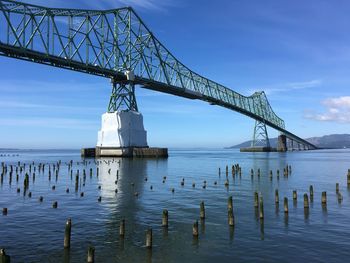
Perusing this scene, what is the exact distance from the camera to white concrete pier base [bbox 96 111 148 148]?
328ft

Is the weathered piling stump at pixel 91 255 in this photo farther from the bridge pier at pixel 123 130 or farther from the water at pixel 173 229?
the bridge pier at pixel 123 130

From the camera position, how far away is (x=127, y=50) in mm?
108938

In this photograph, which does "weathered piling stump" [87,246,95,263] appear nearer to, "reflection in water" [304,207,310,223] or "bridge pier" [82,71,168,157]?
"reflection in water" [304,207,310,223]

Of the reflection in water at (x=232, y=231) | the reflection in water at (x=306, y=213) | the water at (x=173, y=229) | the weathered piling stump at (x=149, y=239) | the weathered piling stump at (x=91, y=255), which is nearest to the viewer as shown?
the weathered piling stump at (x=91, y=255)

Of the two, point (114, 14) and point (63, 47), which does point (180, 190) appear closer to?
point (63, 47)

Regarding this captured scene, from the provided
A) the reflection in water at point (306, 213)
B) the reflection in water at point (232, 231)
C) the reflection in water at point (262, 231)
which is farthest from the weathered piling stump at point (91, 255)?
the reflection in water at point (306, 213)

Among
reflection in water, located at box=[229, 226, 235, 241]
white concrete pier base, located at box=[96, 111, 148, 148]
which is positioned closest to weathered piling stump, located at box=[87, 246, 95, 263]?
reflection in water, located at box=[229, 226, 235, 241]

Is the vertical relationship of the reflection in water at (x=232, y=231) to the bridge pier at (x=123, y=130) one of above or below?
below

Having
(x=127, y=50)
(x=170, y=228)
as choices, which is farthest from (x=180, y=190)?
(x=127, y=50)

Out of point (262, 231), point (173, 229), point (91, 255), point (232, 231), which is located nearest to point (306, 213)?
point (262, 231)

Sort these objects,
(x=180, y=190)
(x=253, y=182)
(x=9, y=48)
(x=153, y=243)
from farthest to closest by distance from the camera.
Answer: (x=9, y=48), (x=253, y=182), (x=180, y=190), (x=153, y=243)

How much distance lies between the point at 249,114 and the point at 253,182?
126 metres

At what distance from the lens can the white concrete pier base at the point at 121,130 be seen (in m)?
100

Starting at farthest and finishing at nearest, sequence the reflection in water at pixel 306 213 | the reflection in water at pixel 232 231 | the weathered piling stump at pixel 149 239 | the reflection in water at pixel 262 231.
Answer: the reflection in water at pixel 306 213
the reflection in water at pixel 262 231
the reflection in water at pixel 232 231
the weathered piling stump at pixel 149 239
